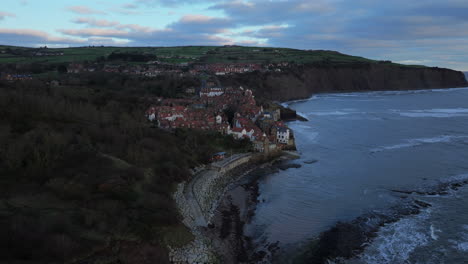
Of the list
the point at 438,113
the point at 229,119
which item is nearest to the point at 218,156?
the point at 229,119

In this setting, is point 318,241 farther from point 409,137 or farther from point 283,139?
point 409,137

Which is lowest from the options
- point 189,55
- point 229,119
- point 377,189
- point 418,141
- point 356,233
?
point 356,233

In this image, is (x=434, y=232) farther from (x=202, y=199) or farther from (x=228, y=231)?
(x=202, y=199)

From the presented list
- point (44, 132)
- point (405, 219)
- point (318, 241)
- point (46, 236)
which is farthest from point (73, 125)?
point (405, 219)

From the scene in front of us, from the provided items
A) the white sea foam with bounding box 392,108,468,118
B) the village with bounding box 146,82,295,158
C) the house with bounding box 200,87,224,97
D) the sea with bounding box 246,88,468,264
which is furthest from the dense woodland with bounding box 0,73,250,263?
the white sea foam with bounding box 392,108,468,118

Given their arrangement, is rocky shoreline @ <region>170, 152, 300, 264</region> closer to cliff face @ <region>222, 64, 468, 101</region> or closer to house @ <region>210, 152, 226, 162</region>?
house @ <region>210, 152, 226, 162</region>

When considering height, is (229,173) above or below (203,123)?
below
